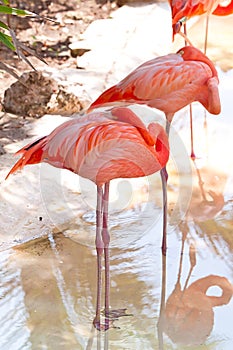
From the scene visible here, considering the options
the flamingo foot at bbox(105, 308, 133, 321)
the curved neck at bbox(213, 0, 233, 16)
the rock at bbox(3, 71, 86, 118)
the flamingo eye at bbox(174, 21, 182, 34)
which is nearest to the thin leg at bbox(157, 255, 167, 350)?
the flamingo foot at bbox(105, 308, 133, 321)

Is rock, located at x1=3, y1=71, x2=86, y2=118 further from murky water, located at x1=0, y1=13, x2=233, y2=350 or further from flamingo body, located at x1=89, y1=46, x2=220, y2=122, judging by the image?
flamingo body, located at x1=89, y1=46, x2=220, y2=122

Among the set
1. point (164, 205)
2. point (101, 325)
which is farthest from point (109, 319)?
point (164, 205)

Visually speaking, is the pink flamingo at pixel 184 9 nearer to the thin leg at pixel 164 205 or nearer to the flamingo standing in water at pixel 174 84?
the flamingo standing in water at pixel 174 84

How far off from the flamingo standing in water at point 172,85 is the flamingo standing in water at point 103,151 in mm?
393

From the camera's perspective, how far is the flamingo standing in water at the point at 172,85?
3350mm

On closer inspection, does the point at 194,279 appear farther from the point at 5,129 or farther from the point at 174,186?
the point at 5,129

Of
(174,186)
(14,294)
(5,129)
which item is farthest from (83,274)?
(5,129)

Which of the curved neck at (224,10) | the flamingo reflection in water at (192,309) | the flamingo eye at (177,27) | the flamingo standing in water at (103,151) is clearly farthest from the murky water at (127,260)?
the curved neck at (224,10)

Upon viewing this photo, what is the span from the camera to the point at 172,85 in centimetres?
334

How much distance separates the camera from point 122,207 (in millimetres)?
3822

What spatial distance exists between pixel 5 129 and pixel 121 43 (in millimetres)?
1624

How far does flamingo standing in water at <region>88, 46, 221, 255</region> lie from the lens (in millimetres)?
3350

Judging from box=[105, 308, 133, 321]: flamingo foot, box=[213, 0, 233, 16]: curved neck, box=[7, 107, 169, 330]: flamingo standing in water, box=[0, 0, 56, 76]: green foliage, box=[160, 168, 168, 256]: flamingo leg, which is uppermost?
box=[0, 0, 56, 76]: green foliage

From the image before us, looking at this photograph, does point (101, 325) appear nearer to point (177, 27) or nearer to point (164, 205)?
point (164, 205)
